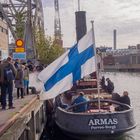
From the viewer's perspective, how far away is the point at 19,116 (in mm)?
15664

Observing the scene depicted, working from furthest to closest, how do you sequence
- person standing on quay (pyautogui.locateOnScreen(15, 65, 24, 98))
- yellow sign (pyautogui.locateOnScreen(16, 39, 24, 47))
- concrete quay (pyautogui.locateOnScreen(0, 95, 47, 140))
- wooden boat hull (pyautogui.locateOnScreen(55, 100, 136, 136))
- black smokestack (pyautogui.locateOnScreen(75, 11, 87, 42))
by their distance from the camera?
black smokestack (pyautogui.locateOnScreen(75, 11, 87, 42)) < person standing on quay (pyautogui.locateOnScreen(15, 65, 24, 98)) < yellow sign (pyautogui.locateOnScreen(16, 39, 24, 47)) < wooden boat hull (pyautogui.locateOnScreen(55, 100, 136, 136)) < concrete quay (pyautogui.locateOnScreen(0, 95, 47, 140))

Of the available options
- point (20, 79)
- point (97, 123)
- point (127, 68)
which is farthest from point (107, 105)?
point (127, 68)

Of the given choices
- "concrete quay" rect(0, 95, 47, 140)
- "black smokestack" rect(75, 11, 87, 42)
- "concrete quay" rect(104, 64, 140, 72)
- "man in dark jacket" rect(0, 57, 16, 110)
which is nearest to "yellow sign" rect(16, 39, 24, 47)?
"concrete quay" rect(0, 95, 47, 140)

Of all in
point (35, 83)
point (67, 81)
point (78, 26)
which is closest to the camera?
point (67, 81)

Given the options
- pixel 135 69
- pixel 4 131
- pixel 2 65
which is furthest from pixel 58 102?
pixel 135 69

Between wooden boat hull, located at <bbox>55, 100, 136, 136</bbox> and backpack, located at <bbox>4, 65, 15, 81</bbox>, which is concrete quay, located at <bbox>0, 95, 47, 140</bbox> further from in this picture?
wooden boat hull, located at <bbox>55, 100, 136, 136</bbox>

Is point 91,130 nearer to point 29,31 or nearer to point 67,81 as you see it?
point 67,81

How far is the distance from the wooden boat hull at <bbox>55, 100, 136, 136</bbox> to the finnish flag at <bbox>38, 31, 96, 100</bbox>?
2485 millimetres

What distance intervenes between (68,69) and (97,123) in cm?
357

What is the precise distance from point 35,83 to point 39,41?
158ft

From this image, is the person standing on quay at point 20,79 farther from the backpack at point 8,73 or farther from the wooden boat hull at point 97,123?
the backpack at point 8,73

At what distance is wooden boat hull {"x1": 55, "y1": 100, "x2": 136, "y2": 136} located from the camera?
17938mm

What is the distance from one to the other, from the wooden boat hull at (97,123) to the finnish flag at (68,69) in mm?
2485

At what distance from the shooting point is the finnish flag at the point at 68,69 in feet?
48.6
